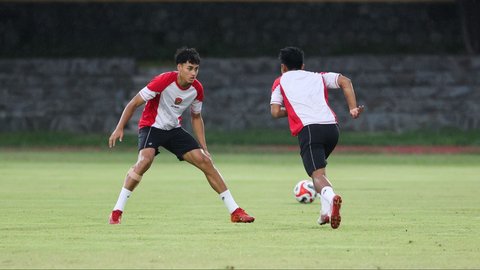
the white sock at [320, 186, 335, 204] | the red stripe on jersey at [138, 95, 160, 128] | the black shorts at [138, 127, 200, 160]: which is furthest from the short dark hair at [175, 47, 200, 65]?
the white sock at [320, 186, 335, 204]

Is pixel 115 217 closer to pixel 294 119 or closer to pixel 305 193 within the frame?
pixel 294 119

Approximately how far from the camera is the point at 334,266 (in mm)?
10008

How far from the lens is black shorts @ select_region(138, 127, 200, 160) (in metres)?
14.2

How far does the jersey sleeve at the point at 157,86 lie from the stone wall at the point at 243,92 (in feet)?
86.1

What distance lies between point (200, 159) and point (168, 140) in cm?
41

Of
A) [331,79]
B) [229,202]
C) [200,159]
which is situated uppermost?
[331,79]

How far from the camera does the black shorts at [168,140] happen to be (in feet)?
46.4

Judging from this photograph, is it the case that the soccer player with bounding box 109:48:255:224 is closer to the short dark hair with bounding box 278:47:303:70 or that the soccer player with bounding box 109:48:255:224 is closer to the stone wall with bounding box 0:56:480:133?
the short dark hair with bounding box 278:47:303:70

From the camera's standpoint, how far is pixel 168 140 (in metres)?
14.3

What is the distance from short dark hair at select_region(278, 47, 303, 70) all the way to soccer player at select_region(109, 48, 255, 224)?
911 millimetres

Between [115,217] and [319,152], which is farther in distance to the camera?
[115,217]

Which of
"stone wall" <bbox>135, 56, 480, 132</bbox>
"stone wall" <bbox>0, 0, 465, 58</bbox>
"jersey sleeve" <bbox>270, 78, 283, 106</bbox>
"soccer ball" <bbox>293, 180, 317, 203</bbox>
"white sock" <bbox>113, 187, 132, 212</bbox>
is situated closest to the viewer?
"jersey sleeve" <bbox>270, 78, 283, 106</bbox>

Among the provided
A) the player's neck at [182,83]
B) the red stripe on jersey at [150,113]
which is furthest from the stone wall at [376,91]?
the player's neck at [182,83]

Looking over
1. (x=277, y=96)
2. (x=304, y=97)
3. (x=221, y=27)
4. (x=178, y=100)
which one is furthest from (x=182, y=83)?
(x=221, y=27)
